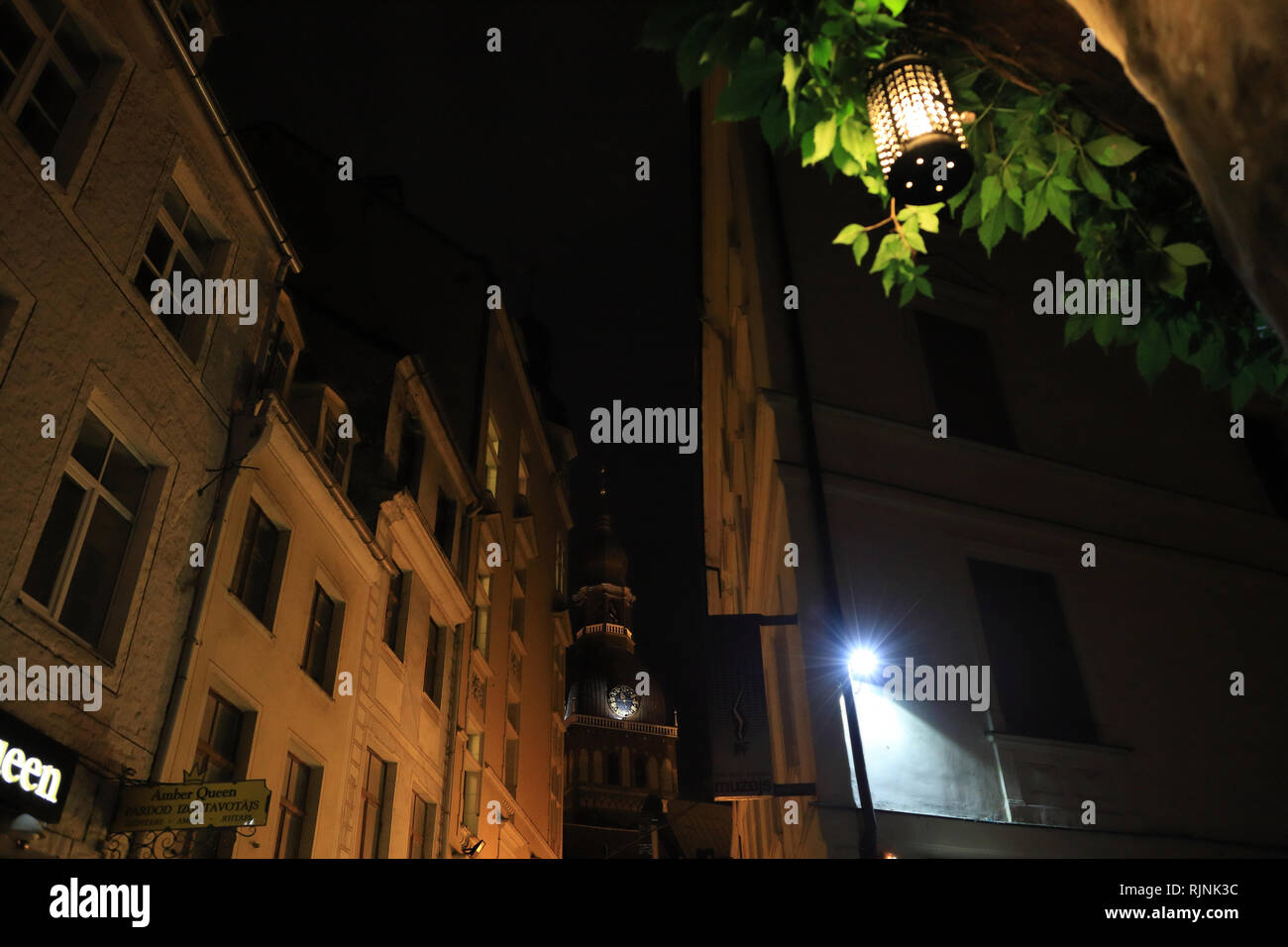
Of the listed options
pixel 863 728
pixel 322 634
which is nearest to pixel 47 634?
pixel 322 634

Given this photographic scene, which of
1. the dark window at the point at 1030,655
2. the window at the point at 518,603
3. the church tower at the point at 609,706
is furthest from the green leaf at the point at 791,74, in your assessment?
the church tower at the point at 609,706

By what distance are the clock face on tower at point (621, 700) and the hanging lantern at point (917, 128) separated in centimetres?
10498

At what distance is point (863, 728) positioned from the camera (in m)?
9.16

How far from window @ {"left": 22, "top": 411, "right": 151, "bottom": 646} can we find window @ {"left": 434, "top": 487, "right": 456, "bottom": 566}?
35.5ft

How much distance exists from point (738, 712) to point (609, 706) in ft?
326

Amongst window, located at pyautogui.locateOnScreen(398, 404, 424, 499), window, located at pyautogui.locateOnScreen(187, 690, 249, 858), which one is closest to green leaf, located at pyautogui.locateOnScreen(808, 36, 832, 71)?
window, located at pyautogui.locateOnScreen(187, 690, 249, 858)

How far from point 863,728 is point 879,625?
123cm

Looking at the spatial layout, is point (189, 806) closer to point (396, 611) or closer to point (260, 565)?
point (260, 565)

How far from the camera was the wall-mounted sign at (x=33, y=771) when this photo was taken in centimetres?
733

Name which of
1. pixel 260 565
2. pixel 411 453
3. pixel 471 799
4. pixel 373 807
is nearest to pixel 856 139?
pixel 260 565

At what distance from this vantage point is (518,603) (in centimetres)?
2997

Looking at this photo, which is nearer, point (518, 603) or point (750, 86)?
point (750, 86)

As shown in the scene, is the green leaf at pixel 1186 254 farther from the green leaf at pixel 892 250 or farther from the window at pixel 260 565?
the window at pixel 260 565
